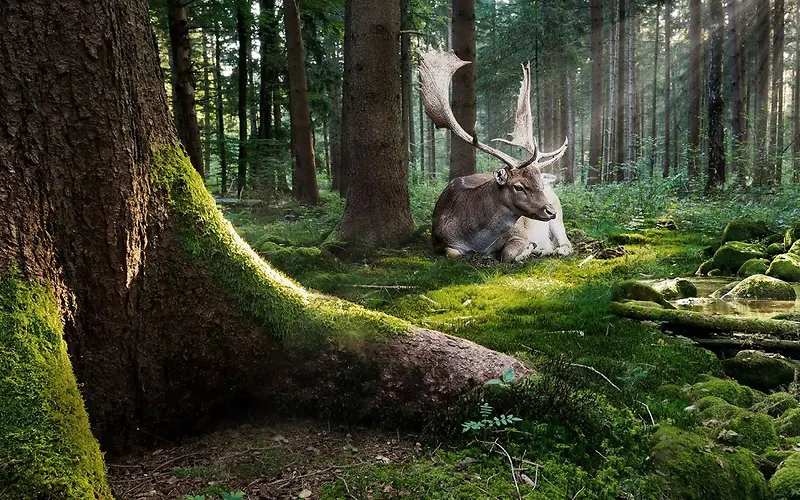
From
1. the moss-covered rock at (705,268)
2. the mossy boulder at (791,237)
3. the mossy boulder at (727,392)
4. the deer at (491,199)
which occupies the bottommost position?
the mossy boulder at (727,392)

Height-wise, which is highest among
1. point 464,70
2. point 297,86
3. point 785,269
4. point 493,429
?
point 297,86

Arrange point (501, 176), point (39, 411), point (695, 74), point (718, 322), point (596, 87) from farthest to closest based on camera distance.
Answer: point (596, 87), point (695, 74), point (501, 176), point (718, 322), point (39, 411)

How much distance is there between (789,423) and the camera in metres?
3.18

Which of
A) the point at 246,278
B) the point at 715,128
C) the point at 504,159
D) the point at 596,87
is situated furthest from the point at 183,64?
the point at 596,87

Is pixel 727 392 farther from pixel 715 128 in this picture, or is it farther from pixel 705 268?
pixel 715 128

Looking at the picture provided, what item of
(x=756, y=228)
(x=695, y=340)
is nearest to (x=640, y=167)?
(x=756, y=228)

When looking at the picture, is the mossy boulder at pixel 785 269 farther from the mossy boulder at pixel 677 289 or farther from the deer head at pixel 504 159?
the deer head at pixel 504 159

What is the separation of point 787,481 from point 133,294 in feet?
10.1

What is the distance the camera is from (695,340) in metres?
4.72

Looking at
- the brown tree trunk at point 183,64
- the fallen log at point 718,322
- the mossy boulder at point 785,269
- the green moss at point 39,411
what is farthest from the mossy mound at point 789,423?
the brown tree trunk at point 183,64

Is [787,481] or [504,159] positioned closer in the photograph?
[787,481]

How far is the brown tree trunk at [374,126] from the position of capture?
26.2 feet

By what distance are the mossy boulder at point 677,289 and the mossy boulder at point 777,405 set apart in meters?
2.55

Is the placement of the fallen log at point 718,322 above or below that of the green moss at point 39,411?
below
